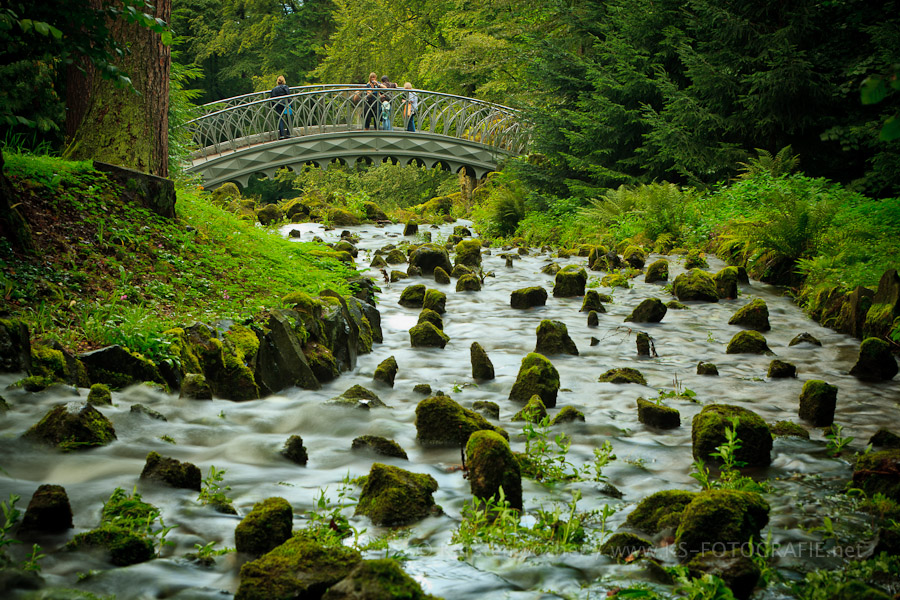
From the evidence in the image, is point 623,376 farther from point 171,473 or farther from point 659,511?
point 171,473

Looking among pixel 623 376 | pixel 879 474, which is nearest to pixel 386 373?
pixel 623 376

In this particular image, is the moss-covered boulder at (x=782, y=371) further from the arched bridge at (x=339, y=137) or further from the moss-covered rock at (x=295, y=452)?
the arched bridge at (x=339, y=137)

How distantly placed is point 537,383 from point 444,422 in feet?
3.93

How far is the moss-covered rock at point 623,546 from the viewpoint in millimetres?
3036

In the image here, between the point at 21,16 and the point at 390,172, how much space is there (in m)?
31.1

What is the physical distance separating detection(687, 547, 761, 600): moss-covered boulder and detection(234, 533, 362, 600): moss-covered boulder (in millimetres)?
1396

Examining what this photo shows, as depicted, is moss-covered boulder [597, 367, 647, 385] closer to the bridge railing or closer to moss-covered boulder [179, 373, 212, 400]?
moss-covered boulder [179, 373, 212, 400]

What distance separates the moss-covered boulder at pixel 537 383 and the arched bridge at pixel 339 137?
54.6 feet

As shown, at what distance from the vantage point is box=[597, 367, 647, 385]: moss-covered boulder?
6109 millimetres

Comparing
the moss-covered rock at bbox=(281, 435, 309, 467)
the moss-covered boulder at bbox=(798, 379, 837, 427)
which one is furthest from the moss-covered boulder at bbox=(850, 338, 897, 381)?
the moss-covered rock at bbox=(281, 435, 309, 467)

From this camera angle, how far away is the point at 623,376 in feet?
20.1

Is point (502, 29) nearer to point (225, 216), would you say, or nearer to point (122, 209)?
point (225, 216)

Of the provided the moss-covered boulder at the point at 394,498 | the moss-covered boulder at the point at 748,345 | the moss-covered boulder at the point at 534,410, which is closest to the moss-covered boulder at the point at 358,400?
the moss-covered boulder at the point at 534,410

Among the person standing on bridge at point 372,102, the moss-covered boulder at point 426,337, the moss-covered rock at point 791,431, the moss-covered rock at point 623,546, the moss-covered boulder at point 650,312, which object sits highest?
the person standing on bridge at point 372,102
